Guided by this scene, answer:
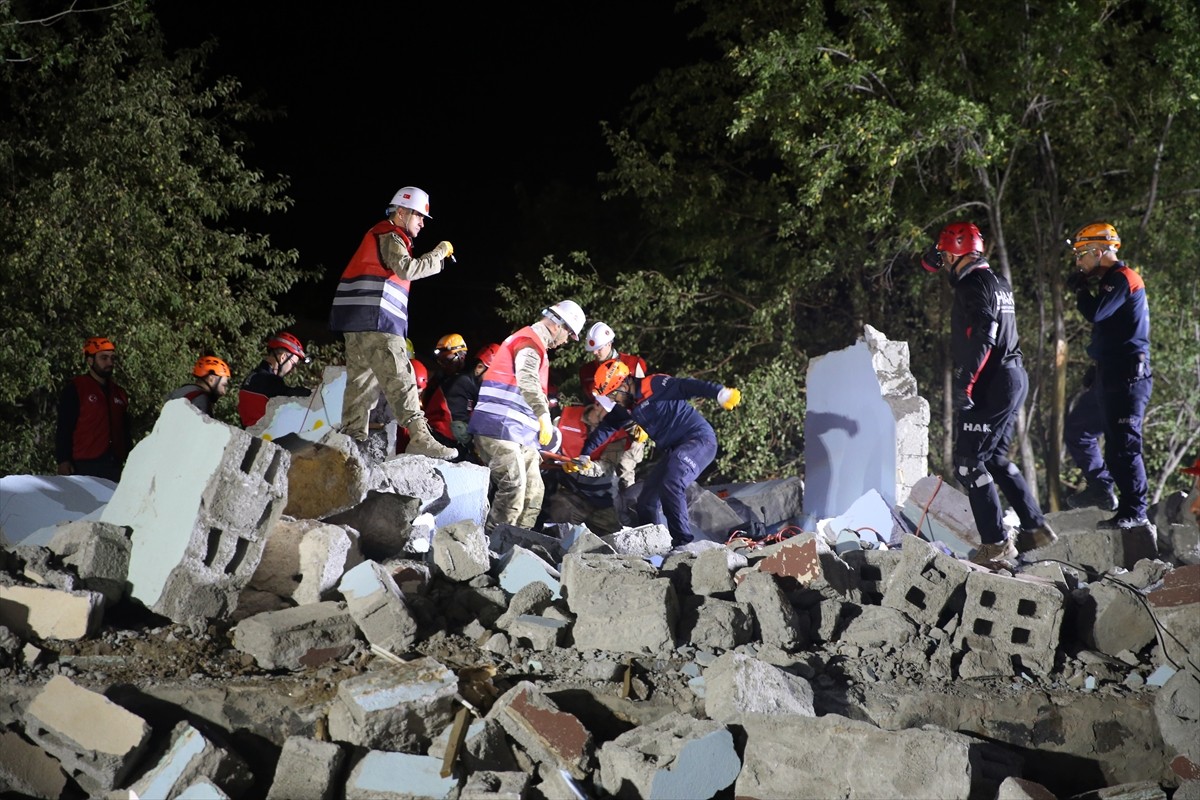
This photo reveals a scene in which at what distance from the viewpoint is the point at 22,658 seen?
191 inches

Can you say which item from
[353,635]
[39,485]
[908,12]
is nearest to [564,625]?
[353,635]

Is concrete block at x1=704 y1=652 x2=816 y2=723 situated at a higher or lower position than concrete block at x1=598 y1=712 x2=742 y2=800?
higher

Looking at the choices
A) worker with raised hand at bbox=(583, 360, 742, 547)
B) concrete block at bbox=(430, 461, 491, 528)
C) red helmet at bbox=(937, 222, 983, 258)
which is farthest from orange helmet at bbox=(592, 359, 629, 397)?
red helmet at bbox=(937, 222, 983, 258)

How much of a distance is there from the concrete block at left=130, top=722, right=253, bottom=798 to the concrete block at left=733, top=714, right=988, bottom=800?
2.09m

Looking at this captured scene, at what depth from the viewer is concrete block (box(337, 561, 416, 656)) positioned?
202 inches

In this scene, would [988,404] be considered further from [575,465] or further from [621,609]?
[621,609]

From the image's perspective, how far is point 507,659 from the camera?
5.17 meters

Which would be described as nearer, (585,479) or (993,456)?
(993,456)

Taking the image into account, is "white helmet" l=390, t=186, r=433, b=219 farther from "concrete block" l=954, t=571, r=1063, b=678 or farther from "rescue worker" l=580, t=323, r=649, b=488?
"concrete block" l=954, t=571, r=1063, b=678

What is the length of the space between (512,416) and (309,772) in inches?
140

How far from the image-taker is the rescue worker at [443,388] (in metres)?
8.71

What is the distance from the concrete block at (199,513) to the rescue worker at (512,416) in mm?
2241

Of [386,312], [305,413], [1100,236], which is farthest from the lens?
[1100,236]

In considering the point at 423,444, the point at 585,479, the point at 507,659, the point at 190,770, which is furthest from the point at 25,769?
the point at 585,479
